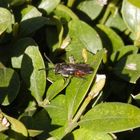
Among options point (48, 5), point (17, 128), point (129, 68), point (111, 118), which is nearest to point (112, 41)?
point (129, 68)

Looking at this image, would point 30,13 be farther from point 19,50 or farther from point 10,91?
point 10,91

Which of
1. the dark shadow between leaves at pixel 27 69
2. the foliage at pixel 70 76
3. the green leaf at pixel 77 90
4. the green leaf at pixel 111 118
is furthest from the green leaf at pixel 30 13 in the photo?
the green leaf at pixel 111 118

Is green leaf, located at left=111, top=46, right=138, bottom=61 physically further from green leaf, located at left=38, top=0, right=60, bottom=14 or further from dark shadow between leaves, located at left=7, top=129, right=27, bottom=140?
dark shadow between leaves, located at left=7, top=129, right=27, bottom=140

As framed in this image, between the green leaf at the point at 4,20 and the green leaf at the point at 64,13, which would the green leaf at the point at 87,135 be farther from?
the green leaf at the point at 64,13

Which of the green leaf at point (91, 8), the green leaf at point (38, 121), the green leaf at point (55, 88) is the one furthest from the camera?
the green leaf at point (91, 8)

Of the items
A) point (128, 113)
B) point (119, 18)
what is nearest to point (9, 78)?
point (128, 113)

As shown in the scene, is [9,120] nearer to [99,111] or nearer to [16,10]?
[99,111]
